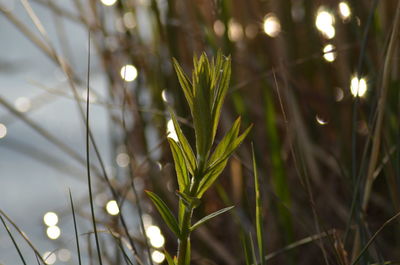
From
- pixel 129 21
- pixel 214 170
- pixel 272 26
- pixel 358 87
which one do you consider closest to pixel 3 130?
pixel 129 21

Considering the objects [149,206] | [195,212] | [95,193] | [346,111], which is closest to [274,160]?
[195,212]

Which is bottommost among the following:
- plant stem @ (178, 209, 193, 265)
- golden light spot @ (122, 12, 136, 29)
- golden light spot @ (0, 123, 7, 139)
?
plant stem @ (178, 209, 193, 265)

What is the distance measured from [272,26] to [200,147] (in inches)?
34.9

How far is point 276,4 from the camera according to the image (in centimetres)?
109

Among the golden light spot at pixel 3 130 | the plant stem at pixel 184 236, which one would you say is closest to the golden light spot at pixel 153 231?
the golden light spot at pixel 3 130

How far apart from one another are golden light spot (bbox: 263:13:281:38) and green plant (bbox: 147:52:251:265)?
0.79 meters

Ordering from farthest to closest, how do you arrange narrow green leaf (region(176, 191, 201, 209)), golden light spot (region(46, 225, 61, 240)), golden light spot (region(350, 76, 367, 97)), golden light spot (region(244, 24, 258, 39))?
golden light spot (region(244, 24, 258, 39)) < golden light spot (region(46, 225, 61, 240)) < golden light spot (region(350, 76, 367, 97)) < narrow green leaf (region(176, 191, 201, 209))

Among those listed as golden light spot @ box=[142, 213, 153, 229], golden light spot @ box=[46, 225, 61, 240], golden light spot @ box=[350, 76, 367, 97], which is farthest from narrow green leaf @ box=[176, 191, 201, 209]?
golden light spot @ box=[142, 213, 153, 229]

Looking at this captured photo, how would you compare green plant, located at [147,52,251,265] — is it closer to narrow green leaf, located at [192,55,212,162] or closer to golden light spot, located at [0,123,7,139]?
narrow green leaf, located at [192,55,212,162]

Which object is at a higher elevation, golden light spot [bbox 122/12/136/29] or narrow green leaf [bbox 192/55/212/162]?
golden light spot [bbox 122/12/136/29]

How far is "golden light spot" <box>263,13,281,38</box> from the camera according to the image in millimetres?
1151

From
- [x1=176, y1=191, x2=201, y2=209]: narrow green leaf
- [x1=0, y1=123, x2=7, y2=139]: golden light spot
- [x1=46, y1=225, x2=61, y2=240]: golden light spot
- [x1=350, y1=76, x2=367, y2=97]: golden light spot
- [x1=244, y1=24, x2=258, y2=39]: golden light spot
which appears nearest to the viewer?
[x1=176, y1=191, x2=201, y2=209]: narrow green leaf

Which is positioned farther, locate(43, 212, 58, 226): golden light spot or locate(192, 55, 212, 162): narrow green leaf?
locate(43, 212, 58, 226): golden light spot

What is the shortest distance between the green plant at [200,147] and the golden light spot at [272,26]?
0.79 meters
